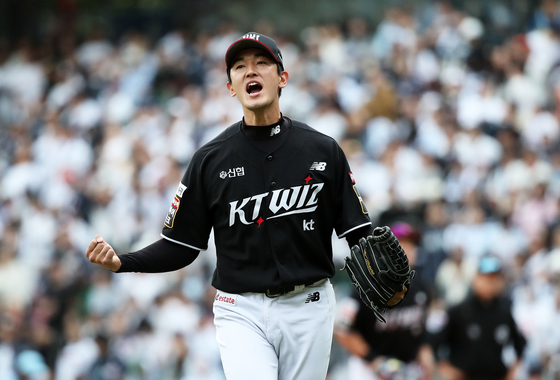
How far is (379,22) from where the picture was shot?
1556cm

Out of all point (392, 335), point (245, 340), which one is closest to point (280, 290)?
point (245, 340)

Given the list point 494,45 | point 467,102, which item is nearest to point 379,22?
point 494,45

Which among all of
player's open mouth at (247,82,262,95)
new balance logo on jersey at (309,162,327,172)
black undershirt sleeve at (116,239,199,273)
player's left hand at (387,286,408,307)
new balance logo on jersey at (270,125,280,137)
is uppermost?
player's open mouth at (247,82,262,95)

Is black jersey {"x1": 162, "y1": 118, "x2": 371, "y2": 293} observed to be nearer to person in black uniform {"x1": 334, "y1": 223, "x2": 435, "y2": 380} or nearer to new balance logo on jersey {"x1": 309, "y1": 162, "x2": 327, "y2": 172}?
new balance logo on jersey {"x1": 309, "y1": 162, "x2": 327, "y2": 172}

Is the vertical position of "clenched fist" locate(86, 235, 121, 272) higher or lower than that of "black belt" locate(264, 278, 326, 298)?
higher

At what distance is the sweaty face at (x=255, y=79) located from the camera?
391 cm

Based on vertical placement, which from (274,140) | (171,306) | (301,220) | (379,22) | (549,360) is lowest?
(549,360)

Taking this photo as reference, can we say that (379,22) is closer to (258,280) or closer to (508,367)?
(508,367)

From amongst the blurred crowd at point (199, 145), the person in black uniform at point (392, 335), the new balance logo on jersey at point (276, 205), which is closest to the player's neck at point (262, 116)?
the new balance logo on jersey at point (276, 205)

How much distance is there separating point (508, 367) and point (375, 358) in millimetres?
1546

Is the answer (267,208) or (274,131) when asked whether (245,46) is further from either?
(267,208)

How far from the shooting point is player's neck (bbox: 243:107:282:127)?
158 inches

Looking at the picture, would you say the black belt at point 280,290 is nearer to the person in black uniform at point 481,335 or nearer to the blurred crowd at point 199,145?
the person in black uniform at point 481,335

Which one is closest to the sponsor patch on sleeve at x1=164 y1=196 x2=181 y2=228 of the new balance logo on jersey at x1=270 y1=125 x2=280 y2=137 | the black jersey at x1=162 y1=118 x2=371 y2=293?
the black jersey at x1=162 y1=118 x2=371 y2=293
